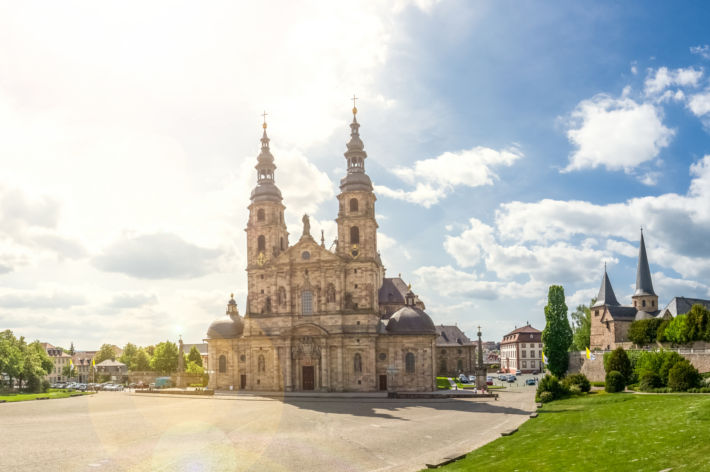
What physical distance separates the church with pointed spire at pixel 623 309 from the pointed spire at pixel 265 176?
196 feet

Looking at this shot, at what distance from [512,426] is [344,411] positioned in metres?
16.4

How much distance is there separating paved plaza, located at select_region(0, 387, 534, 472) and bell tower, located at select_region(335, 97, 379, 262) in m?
23.2

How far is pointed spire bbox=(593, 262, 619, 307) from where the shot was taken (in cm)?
9850

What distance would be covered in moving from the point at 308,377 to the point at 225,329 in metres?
14.2

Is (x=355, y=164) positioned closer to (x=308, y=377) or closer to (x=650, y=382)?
(x=308, y=377)

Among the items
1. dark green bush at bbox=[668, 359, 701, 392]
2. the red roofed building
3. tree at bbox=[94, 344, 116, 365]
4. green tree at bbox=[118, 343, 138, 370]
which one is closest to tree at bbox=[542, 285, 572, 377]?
dark green bush at bbox=[668, 359, 701, 392]

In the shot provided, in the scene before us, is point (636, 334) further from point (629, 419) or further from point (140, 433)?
point (140, 433)

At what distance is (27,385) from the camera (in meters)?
76.4

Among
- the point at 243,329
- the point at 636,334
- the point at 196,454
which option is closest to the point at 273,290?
the point at 243,329

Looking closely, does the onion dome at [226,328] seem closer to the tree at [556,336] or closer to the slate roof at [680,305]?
the tree at [556,336]

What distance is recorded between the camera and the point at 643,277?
328 ft

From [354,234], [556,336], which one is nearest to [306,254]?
[354,234]

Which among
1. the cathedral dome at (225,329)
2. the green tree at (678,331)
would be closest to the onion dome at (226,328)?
the cathedral dome at (225,329)

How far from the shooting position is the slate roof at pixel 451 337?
106 metres
